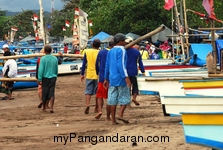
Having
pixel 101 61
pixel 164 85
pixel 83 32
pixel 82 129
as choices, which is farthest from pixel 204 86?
pixel 83 32

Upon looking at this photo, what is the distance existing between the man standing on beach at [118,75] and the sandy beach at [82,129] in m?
0.54

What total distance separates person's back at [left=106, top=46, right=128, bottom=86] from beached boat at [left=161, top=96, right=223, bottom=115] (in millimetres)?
1079

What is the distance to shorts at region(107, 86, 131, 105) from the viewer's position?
10984 millimetres

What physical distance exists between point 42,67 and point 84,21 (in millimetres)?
12766

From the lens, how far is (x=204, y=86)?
1043cm

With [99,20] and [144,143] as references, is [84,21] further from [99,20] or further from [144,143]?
[99,20]

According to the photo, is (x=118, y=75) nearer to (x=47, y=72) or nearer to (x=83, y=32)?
(x=47, y=72)

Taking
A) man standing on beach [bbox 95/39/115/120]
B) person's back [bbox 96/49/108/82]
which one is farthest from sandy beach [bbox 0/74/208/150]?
person's back [bbox 96/49/108/82]

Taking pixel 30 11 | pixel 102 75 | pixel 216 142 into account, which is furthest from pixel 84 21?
pixel 30 11

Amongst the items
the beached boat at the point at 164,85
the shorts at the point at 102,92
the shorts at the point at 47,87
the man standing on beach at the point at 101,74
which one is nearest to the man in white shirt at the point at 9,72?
the shorts at the point at 47,87

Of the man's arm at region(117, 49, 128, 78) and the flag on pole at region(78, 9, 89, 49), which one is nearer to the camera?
the man's arm at region(117, 49, 128, 78)

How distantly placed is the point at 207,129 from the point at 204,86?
12.7 feet

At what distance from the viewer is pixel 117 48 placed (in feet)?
35.7

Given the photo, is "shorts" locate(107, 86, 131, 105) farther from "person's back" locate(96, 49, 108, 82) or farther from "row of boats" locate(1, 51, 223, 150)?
"person's back" locate(96, 49, 108, 82)
